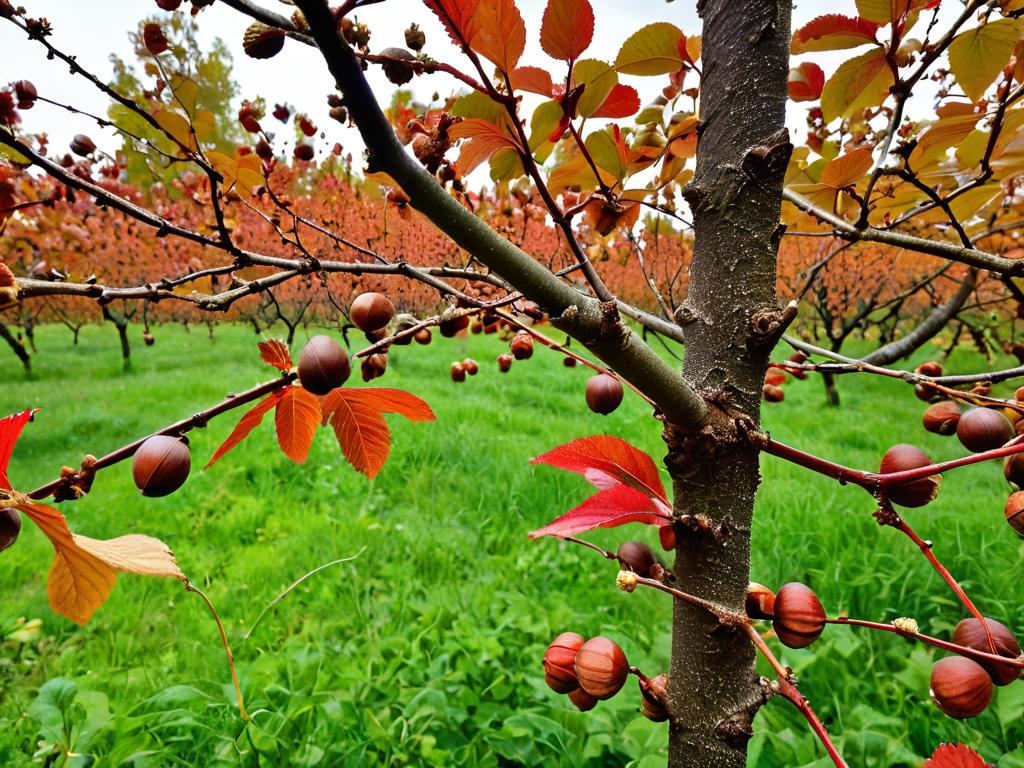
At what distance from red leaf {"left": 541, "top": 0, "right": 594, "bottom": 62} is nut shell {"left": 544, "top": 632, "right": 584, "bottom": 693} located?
627 mm

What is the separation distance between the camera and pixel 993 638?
0.49 m

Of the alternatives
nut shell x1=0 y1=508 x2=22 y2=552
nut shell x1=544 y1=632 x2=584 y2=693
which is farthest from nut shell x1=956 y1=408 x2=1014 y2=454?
nut shell x1=0 y1=508 x2=22 y2=552

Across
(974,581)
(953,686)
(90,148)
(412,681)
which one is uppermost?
(90,148)

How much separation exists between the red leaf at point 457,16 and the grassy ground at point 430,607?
137 centimetres

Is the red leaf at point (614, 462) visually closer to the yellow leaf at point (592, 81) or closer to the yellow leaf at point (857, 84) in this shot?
the yellow leaf at point (592, 81)

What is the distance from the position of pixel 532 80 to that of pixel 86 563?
0.61 metres

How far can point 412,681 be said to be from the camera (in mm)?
1856

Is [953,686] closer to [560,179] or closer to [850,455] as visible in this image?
[560,179]

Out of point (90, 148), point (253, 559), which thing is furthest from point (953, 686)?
point (253, 559)

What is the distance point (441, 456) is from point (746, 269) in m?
3.92

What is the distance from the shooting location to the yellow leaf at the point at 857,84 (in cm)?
74

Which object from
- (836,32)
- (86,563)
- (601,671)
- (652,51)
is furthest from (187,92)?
(601,671)

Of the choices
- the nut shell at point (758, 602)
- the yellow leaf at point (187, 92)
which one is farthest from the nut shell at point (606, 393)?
the yellow leaf at point (187, 92)

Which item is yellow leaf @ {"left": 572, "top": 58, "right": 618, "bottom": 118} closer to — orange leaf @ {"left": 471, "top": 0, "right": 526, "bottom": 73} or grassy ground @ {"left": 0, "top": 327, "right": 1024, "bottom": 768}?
orange leaf @ {"left": 471, "top": 0, "right": 526, "bottom": 73}
